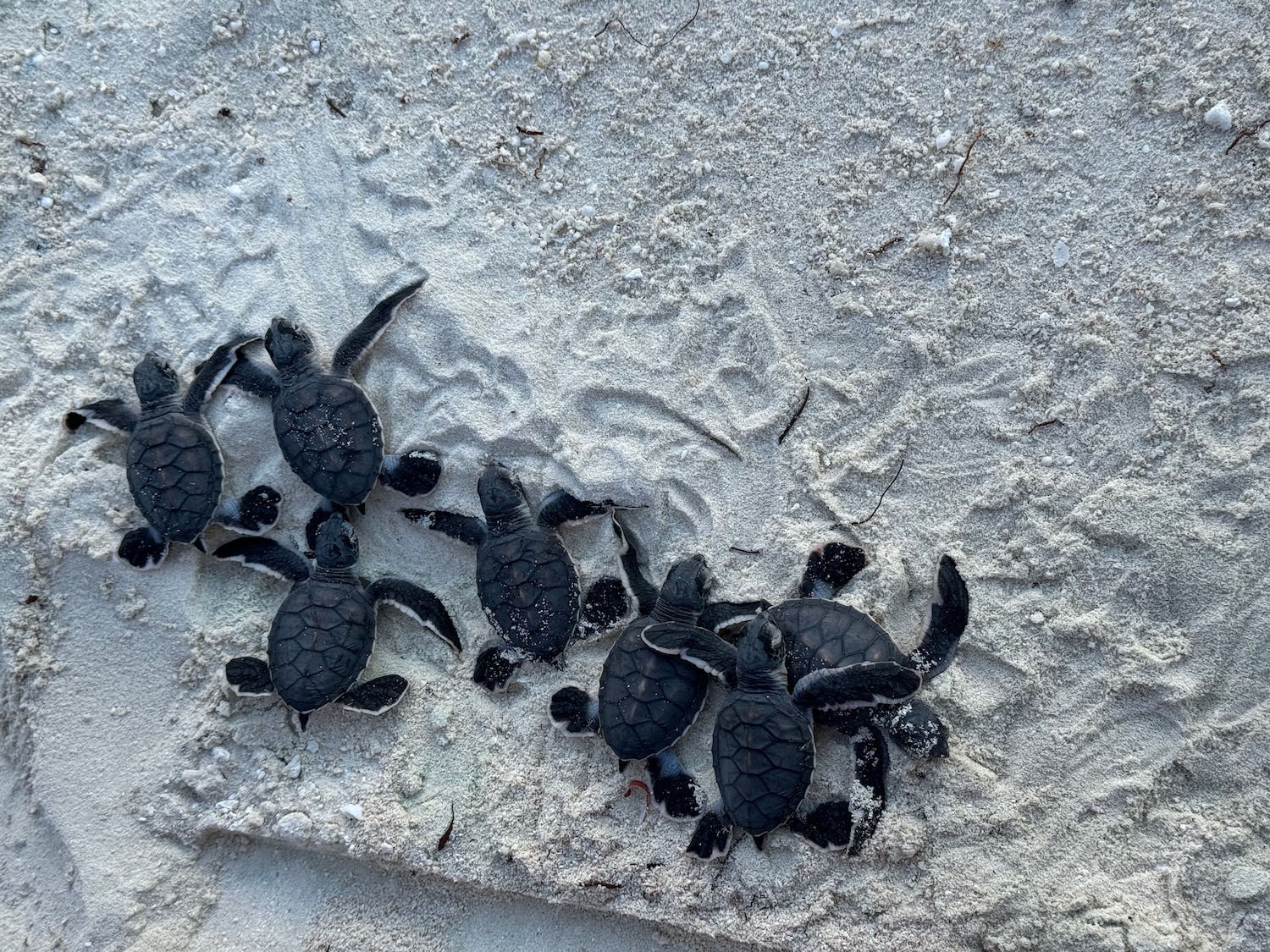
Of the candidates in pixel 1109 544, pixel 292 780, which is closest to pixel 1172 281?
pixel 1109 544

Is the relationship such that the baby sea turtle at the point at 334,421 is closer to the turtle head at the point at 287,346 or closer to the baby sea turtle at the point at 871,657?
the turtle head at the point at 287,346

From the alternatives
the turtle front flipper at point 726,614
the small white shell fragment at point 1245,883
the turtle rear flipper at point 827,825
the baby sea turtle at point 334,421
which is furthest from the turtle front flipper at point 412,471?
the small white shell fragment at point 1245,883

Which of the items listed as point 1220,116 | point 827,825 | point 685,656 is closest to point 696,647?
point 685,656

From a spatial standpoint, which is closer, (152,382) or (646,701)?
(646,701)

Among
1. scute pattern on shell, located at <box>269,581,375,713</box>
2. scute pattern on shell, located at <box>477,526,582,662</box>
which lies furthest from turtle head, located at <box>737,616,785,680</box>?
scute pattern on shell, located at <box>269,581,375,713</box>

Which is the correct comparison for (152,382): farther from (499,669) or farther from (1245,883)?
(1245,883)

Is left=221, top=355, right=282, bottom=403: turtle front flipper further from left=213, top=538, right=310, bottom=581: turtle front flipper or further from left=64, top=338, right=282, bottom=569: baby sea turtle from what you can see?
left=213, top=538, right=310, bottom=581: turtle front flipper
